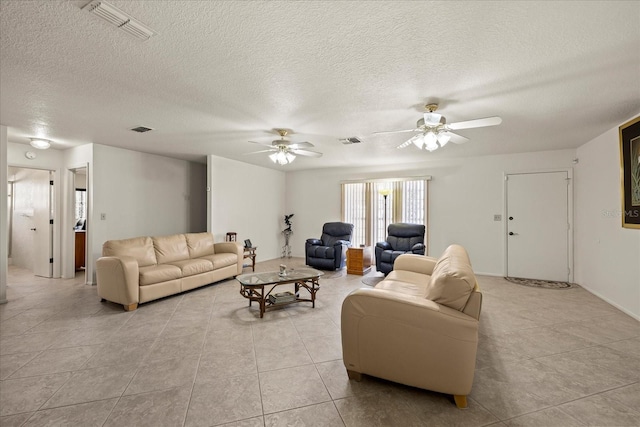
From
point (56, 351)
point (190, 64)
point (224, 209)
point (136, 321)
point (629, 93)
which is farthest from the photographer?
point (224, 209)

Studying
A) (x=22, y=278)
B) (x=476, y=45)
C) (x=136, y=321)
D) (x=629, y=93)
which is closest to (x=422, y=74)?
(x=476, y=45)

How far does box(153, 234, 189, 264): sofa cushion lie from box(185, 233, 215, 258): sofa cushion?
86mm

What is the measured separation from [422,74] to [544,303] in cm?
357

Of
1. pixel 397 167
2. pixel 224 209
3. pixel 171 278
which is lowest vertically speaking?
pixel 171 278

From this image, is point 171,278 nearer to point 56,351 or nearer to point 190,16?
point 56,351

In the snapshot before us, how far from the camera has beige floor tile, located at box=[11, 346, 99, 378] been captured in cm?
220

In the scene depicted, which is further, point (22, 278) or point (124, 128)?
point (22, 278)

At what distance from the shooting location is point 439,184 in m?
6.12

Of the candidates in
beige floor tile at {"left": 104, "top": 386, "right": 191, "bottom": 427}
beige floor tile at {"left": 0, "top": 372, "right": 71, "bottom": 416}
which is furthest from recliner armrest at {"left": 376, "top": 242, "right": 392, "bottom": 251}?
beige floor tile at {"left": 0, "top": 372, "right": 71, "bottom": 416}

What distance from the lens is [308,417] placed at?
67.7 inches

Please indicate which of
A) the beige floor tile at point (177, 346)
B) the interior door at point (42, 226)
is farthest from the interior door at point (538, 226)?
the interior door at point (42, 226)

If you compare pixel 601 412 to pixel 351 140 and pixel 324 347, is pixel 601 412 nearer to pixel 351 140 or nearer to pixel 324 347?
pixel 324 347

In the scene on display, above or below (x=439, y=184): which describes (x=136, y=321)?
below

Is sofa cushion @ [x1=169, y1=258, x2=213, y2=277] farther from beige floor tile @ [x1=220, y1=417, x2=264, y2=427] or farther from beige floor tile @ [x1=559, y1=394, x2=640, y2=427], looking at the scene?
beige floor tile @ [x1=559, y1=394, x2=640, y2=427]
